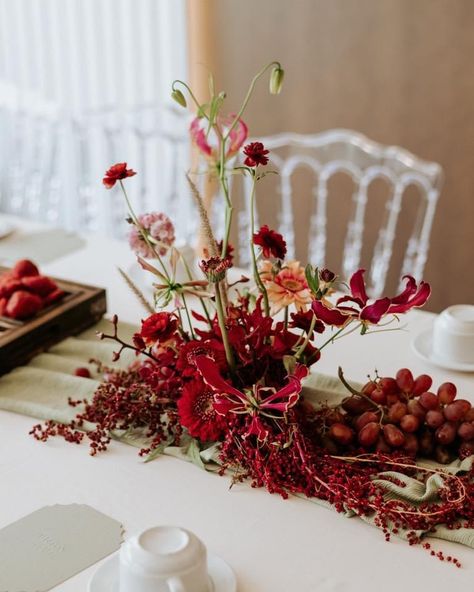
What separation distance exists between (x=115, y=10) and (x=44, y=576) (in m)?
2.76

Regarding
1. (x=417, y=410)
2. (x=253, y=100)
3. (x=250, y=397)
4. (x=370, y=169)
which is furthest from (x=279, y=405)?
(x=253, y=100)

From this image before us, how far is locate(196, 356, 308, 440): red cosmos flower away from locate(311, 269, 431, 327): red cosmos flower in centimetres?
9

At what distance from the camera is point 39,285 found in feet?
6.29

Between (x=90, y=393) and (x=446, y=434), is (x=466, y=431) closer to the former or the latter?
(x=446, y=434)

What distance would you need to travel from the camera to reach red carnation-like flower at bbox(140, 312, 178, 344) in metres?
1.38

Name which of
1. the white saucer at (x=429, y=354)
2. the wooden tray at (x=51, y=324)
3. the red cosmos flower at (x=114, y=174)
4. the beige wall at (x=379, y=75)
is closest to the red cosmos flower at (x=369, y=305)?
the red cosmos flower at (x=114, y=174)

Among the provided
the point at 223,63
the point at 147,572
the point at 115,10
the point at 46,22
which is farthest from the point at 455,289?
the point at 147,572

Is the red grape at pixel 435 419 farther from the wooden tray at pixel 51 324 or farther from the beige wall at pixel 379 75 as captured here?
the beige wall at pixel 379 75

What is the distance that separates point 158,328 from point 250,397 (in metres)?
0.18

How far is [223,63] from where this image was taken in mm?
3559

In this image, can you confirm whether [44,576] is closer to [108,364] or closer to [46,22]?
[108,364]

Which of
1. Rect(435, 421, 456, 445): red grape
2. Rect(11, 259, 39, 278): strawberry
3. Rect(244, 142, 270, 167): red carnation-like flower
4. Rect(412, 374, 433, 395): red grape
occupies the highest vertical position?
Rect(244, 142, 270, 167): red carnation-like flower

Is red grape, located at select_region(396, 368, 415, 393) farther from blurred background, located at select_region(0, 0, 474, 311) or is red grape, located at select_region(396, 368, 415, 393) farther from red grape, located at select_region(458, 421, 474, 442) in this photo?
blurred background, located at select_region(0, 0, 474, 311)

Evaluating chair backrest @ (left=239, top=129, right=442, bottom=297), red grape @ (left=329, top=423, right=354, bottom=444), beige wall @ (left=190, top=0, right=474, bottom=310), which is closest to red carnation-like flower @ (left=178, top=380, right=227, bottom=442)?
red grape @ (left=329, top=423, right=354, bottom=444)
